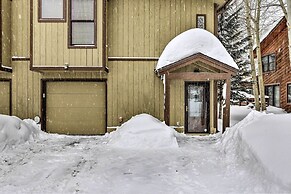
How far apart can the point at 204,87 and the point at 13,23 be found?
8.32 m

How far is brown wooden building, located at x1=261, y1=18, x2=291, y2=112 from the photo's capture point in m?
21.2

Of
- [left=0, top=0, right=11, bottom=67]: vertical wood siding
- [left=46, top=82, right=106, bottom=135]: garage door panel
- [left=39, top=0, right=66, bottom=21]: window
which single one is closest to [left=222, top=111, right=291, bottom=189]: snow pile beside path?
[left=46, top=82, right=106, bottom=135]: garage door panel

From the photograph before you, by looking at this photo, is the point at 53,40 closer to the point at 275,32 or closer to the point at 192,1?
the point at 192,1

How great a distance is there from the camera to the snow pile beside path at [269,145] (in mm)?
A: 4340

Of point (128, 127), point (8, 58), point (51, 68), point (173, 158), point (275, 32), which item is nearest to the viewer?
point (173, 158)

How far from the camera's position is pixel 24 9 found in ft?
37.7

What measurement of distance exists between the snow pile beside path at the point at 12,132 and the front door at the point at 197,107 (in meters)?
6.12

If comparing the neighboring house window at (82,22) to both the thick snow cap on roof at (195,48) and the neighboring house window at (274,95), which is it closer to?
the thick snow cap on roof at (195,48)

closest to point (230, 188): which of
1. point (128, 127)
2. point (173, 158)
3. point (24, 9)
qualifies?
point (173, 158)

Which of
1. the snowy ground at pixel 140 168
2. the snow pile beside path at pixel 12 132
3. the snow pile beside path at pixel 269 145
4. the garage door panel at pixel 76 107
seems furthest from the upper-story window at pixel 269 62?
the snow pile beside path at pixel 12 132

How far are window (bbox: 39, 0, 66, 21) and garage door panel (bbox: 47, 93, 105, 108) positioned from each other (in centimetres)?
318

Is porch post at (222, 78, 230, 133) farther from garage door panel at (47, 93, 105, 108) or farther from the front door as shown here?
garage door panel at (47, 93, 105, 108)

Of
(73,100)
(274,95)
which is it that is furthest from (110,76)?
(274,95)

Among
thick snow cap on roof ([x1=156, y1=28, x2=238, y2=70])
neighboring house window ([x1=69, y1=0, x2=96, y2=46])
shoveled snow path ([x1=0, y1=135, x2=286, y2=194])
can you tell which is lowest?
shoveled snow path ([x1=0, y1=135, x2=286, y2=194])
